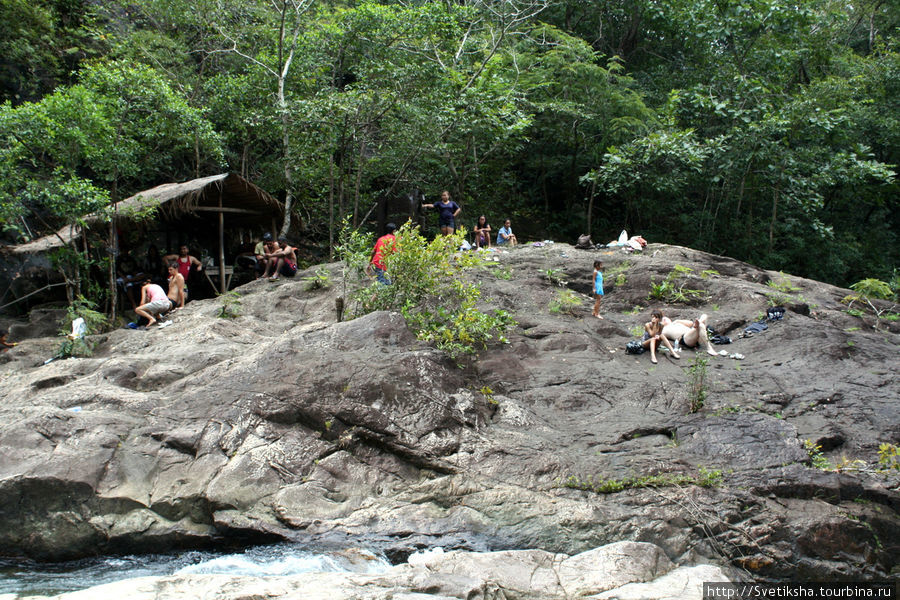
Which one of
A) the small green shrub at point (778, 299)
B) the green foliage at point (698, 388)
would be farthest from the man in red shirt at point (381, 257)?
the small green shrub at point (778, 299)

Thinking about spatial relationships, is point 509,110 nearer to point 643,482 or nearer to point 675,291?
point 675,291

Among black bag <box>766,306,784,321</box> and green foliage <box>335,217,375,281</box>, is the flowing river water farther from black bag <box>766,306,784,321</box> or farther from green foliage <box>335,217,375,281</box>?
black bag <box>766,306,784,321</box>

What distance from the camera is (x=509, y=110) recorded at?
1580 centimetres

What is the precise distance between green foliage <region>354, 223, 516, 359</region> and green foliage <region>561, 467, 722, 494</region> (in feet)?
8.92

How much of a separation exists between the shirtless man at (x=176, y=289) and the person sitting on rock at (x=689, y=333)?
8959 mm

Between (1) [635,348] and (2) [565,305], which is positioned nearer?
(1) [635,348]

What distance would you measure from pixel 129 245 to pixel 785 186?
57.0ft

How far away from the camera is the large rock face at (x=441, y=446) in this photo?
6270mm

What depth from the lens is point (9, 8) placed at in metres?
15.4

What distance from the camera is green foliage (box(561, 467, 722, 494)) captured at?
678cm

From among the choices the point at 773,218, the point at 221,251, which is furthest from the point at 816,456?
the point at 773,218

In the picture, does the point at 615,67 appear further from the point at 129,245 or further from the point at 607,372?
the point at 129,245

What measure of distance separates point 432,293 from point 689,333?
4.29 meters

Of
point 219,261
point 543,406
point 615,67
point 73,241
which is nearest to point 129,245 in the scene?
point 219,261
